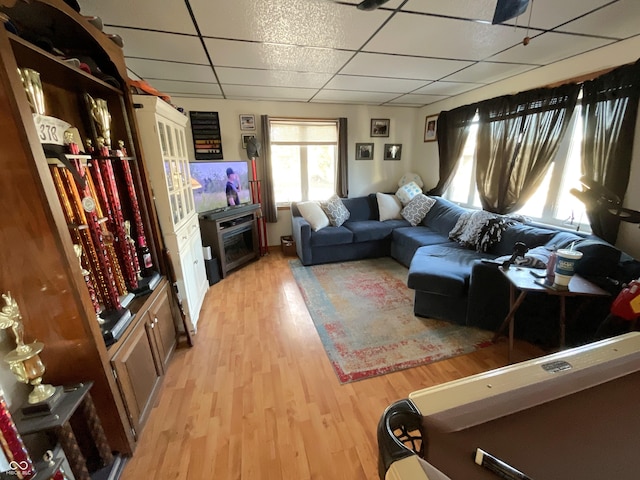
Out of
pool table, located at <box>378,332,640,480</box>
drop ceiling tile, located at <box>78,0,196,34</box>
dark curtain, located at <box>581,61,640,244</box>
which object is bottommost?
pool table, located at <box>378,332,640,480</box>

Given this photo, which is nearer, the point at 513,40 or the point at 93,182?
the point at 93,182

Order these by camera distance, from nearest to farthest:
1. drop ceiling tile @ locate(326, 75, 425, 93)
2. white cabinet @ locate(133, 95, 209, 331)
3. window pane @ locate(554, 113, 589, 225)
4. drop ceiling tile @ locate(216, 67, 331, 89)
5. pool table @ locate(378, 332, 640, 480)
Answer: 1. pool table @ locate(378, 332, 640, 480)
2. white cabinet @ locate(133, 95, 209, 331)
3. window pane @ locate(554, 113, 589, 225)
4. drop ceiling tile @ locate(216, 67, 331, 89)
5. drop ceiling tile @ locate(326, 75, 425, 93)

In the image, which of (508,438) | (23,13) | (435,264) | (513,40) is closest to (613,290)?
(435,264)

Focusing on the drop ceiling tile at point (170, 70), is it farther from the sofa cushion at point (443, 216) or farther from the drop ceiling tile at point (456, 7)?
the sofa cushion at point (443, 216)

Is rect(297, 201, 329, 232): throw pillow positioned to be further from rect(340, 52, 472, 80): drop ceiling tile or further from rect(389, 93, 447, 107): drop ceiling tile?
rect(389, 93, 447, 107): drop ceiling tile

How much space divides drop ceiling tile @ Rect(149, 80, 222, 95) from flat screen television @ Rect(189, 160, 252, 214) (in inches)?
33.7

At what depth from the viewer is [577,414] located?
776mm

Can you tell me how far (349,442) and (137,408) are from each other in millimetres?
1153

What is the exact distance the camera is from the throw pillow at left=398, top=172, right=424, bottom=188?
4.47 m

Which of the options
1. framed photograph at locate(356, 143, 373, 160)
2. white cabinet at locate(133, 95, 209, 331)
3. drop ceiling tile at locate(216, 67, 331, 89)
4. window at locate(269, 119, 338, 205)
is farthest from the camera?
framed photograph at locate(356, 143, 373, 160)

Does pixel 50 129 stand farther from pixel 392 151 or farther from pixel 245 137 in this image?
pixel 392 151

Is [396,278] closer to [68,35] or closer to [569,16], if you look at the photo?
[569,16]

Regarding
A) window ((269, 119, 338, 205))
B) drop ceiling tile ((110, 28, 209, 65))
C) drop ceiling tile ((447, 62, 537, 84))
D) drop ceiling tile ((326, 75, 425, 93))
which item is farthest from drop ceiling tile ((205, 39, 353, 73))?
window ((269, 119, 338, 205))

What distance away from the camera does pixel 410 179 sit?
14.9 feet
